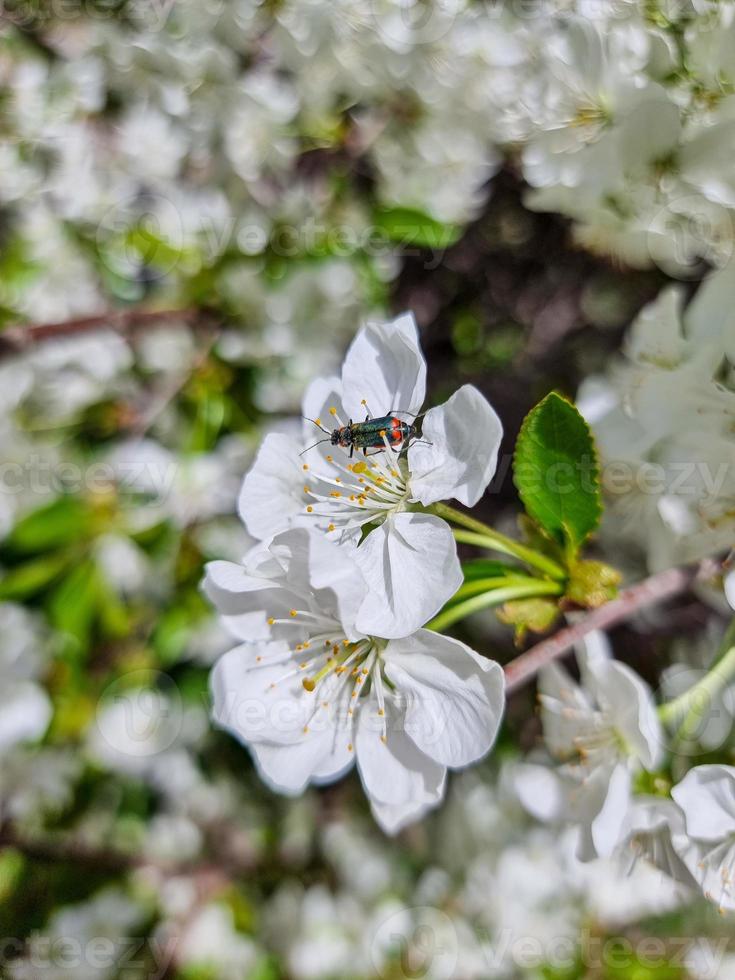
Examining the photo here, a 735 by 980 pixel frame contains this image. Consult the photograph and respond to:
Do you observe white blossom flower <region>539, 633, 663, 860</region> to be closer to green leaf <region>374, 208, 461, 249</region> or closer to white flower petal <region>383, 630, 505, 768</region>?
white flower petal <region>383, 630, 505, 768</region>

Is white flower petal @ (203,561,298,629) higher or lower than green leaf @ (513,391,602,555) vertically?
lower

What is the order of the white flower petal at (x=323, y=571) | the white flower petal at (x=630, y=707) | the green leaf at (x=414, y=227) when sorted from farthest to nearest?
the green leaf at (x=414, y=227) < the white flower petal at (x=630, y=707) < the white flower petal at (x=323, y=571)

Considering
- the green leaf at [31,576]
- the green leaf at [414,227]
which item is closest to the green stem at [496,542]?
the green leaf at [414,227]

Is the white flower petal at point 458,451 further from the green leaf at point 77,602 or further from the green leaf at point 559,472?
the green leaf at point 77,602

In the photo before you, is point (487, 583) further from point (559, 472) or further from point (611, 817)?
point (611, 817)

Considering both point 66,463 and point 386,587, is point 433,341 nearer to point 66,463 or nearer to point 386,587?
point 66,463

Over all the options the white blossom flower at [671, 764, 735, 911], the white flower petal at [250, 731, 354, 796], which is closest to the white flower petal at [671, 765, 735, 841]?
the white blossom flower at [671, 764, 735, 911]
